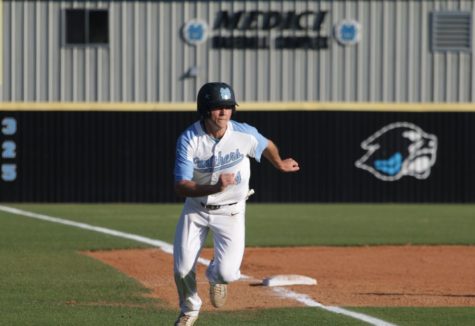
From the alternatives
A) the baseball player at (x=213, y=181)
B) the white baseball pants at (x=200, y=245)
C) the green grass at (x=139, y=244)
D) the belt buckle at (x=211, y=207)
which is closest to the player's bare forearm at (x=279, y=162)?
the baseball player at (x=213, y=181)

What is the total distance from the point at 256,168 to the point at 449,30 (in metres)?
6.34

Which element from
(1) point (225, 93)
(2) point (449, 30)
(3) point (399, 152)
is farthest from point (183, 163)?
(2) point (449, 30)

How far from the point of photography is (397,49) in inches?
1316

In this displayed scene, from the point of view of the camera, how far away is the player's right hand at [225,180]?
30.4 ft

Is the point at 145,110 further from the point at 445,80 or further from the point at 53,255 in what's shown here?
the point at 53,255

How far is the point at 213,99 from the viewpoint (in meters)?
9.69

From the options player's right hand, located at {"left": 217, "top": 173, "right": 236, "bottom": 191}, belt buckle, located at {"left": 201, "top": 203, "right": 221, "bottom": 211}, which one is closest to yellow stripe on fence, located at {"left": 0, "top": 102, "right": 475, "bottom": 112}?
belt buckle, located at {"left": 201, "top": 203, "right": 221, "bottom": 211}

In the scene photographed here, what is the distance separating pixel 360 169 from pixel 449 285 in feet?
59.1

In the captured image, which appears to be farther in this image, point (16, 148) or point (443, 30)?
point (443, 30)

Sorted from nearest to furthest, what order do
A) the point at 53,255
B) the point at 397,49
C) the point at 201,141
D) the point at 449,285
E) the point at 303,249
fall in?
1. the point at 201,141
2. the point at 449,285
3. the point at 53,255
4. the point at 303,249
5. the point at 397,49

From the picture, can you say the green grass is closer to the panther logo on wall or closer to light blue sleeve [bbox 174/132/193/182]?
the panther logo on wall

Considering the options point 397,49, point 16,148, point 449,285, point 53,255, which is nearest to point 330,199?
point 397,49

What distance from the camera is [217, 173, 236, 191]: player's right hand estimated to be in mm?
9273

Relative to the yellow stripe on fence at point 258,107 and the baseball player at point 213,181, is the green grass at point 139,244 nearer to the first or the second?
the baseball player at point 213,181
